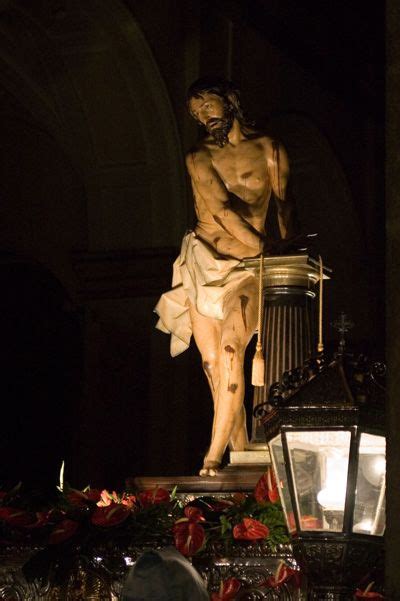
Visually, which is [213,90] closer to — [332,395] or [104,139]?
[332,395]

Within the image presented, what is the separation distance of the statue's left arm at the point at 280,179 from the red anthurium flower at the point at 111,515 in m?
2.38

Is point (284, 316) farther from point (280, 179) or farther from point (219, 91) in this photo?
point (219, 91)

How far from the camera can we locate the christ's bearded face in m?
8.80

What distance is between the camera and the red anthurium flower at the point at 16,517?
736 centimetres

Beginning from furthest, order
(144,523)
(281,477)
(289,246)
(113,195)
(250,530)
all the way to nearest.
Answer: (113,195) → (289,246) → (144,523) → (250,530) → (281,477)

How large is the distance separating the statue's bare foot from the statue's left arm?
4.70 ft

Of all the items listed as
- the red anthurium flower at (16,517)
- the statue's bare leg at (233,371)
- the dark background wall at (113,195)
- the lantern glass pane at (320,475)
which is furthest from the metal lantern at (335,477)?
the dark background wall at (113,195)

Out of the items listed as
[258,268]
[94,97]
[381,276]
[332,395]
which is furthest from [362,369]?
Answer: [381,276]

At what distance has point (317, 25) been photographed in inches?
612

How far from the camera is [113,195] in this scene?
13086 mm

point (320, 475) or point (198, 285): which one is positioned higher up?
point (198, 285)

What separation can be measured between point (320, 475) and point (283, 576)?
1238 millimetres

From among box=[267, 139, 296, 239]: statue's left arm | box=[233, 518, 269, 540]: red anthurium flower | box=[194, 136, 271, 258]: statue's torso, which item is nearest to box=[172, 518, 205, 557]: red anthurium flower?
box=[233, 518, 269, 540]: red anthurium flower

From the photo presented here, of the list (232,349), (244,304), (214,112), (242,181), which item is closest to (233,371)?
(232,349)
